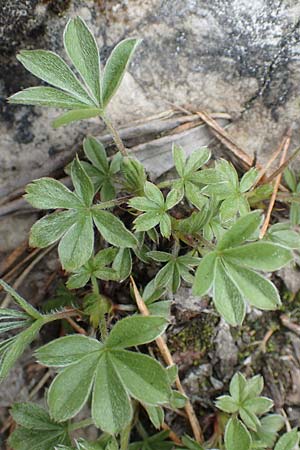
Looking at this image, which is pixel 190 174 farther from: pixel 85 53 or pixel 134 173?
pixel 85 53

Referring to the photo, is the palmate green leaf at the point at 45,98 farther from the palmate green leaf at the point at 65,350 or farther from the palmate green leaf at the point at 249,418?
the palmate green leaf at the point at 249,418

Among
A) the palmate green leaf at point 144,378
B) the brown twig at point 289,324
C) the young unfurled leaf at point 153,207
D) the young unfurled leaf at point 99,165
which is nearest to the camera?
the palmate green leaf at point 144,378

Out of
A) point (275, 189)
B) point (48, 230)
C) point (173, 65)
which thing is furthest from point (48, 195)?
point (275, 189)

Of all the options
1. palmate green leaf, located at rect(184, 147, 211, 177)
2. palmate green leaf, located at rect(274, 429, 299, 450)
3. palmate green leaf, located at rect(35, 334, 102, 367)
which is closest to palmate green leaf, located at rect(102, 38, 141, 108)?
palmate green leaf, located at rect(184, 147, 211, 177)

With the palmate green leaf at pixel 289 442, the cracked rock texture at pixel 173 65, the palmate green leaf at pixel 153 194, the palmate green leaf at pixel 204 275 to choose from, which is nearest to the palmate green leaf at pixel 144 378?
the palmate green leaf at pixel 204 275

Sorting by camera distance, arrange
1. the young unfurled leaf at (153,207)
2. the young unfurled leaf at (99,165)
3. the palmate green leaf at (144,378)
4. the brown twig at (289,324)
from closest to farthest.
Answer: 1. the palmate green leaf at (144,378)
2. the young unfurled leaf at (153,207)
3. the young unfurled leaf at (99,165)
4. the brown twig at (289,324)

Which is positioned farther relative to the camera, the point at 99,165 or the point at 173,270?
the point at 99,165
